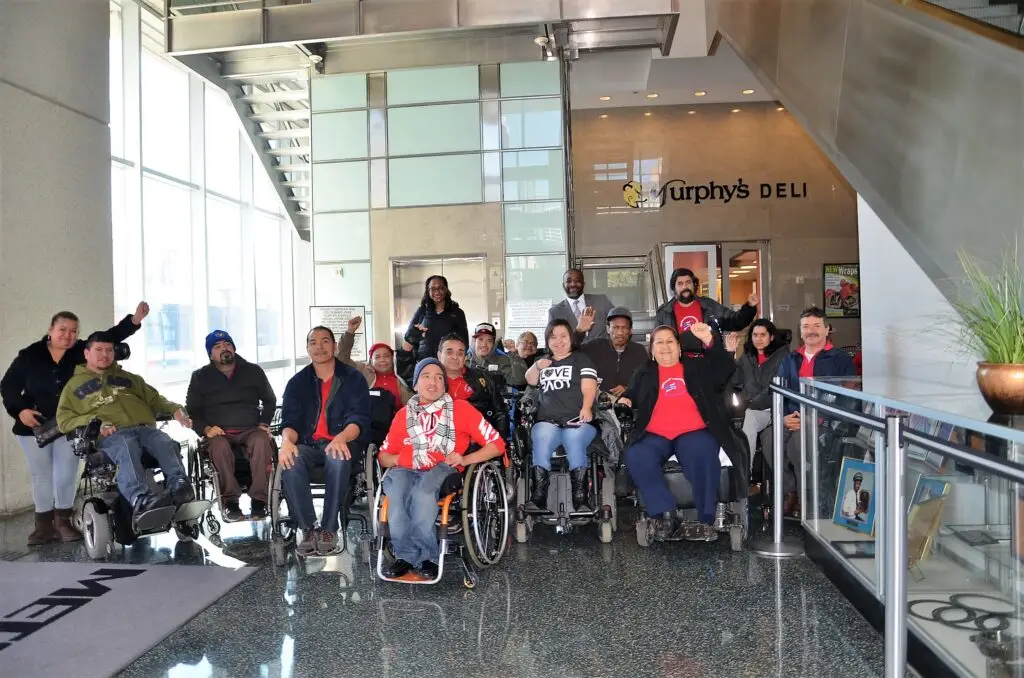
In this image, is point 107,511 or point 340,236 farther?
point 340,236

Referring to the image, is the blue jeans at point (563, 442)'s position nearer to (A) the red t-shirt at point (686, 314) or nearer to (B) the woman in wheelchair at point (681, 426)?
(B) the woman in wheelchair at point (681, 426)

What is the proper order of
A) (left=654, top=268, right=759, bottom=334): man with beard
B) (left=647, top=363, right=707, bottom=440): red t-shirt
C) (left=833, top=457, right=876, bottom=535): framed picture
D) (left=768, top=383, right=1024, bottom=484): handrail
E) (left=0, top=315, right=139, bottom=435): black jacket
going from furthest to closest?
(left=654, top=268, right=759, bottom=334): man with beard → (left=0, top=315, right=139, bottom=435): black jacket → (left=647, top=363, right=707, bottom=440): red t-shirt → (left=833, top=457, right=876, bottom=535): framed picture → (left=768, top=383, right=1024, bottom=484): handrail

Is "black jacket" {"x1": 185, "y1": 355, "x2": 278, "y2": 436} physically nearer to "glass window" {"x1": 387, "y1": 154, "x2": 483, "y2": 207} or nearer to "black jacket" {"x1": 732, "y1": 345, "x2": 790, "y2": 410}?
"black jacket" {"x1": 732, "y1": 345, "x2": 790, "y2": 410}

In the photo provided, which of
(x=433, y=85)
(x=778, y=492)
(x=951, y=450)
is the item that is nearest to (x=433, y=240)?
(x=433, y=85)

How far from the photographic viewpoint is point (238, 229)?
13.7m

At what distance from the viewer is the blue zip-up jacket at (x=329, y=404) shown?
4.87m

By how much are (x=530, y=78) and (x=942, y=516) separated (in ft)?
29.7

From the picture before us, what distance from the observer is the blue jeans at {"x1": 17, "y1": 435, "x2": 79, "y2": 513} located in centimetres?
540

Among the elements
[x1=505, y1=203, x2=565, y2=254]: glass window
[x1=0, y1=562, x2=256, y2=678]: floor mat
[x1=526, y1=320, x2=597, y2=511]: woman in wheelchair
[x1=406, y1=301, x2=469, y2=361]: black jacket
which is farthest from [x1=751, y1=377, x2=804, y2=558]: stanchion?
[x1=505, y1=203, x2=565, y2=254]: glass window

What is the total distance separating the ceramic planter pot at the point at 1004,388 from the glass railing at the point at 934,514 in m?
0.06

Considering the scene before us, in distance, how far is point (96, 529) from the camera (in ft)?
15.2

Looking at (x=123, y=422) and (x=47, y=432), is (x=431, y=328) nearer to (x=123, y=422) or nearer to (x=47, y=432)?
(x=123, y=422)

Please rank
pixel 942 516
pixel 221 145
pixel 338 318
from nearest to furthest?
pixel 942 516, pixel 338 318, pixel 221 145

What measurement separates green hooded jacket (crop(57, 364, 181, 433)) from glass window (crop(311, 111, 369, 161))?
20.5 feet
